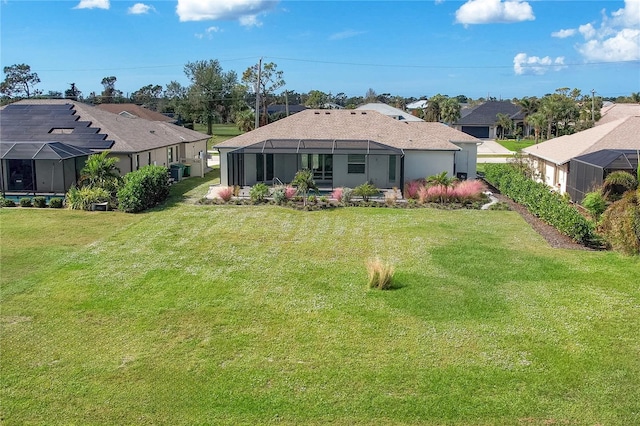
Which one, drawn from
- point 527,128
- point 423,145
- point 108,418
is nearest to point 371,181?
point 423,145

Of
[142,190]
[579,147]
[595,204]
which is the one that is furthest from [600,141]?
[142,190]

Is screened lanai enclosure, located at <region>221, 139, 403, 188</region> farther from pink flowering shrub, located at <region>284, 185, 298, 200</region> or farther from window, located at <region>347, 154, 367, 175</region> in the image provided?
pink flowering shrub, located at <region>284, 185, 298, 200</region>

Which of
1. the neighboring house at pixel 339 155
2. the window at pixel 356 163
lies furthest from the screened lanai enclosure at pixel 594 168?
the window at pixel 356 163

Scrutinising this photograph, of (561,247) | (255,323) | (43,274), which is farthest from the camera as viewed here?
(561,247)

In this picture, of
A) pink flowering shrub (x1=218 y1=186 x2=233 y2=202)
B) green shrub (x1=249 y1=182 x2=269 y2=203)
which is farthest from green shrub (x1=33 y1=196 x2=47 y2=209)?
green shrub (x1=249 y1=182 x2=269 y2=203)

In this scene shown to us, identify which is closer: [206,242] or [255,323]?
[255,323]

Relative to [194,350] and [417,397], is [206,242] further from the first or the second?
[417,397]

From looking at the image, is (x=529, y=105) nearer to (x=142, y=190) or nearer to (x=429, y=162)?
(x=429, y=162)
